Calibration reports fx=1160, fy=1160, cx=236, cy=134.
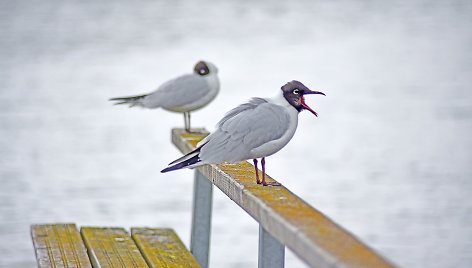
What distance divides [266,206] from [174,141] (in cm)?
199

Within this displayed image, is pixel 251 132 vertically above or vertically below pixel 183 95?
above

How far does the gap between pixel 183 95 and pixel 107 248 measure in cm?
162

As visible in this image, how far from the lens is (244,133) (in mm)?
3588

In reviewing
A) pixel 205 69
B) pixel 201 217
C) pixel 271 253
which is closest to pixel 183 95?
pixel 205 69

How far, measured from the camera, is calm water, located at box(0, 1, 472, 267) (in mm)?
6660

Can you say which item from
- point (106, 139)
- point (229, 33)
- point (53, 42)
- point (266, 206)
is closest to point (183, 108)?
point (266, 206)

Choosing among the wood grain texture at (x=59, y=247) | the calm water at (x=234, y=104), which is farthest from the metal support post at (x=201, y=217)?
the calm water at (x=234, y=104)

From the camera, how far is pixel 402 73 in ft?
41.5

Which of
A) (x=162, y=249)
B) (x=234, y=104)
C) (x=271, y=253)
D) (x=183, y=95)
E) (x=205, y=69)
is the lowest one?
(x=234, y=104)

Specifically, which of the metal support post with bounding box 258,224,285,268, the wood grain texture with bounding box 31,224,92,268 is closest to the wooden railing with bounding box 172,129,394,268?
the metal support post with bounding box 258,224,285,268

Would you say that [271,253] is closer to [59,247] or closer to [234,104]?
[59,247]

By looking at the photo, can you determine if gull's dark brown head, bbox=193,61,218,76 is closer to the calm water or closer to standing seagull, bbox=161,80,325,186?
the calm water

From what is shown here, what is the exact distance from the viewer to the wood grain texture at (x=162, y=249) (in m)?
4.12

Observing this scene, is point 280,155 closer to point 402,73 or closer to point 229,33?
point 402,73
